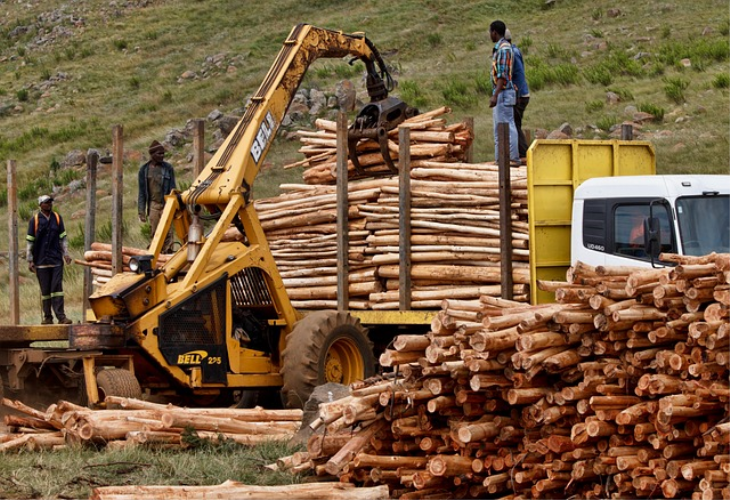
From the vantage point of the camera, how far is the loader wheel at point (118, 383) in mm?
11711

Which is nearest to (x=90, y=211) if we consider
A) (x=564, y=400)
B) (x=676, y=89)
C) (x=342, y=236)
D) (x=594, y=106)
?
(x=342, y=236)

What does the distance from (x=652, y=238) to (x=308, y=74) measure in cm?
3127

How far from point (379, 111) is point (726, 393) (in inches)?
318

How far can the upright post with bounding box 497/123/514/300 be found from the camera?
1282cm

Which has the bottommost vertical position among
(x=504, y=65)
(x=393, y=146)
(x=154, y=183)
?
(x=154, y=183)

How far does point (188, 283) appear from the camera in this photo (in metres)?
12.6

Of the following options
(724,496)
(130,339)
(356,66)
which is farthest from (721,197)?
(356,66)

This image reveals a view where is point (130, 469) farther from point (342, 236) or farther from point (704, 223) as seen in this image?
point (704, 223)

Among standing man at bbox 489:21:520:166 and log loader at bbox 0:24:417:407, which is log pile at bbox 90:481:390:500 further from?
standing man at bbox 489:21:520:166

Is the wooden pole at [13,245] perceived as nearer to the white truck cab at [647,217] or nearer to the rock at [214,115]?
the white truck cab at [647,217]

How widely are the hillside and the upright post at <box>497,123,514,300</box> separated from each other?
456 inches

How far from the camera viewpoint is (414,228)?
13805 millimetres

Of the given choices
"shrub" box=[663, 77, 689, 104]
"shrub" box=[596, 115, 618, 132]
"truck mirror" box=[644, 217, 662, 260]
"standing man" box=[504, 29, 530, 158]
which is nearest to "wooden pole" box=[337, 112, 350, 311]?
"standing man" box=[504, 29, 530, 158]

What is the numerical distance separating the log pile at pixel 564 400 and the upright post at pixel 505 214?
370 cm
